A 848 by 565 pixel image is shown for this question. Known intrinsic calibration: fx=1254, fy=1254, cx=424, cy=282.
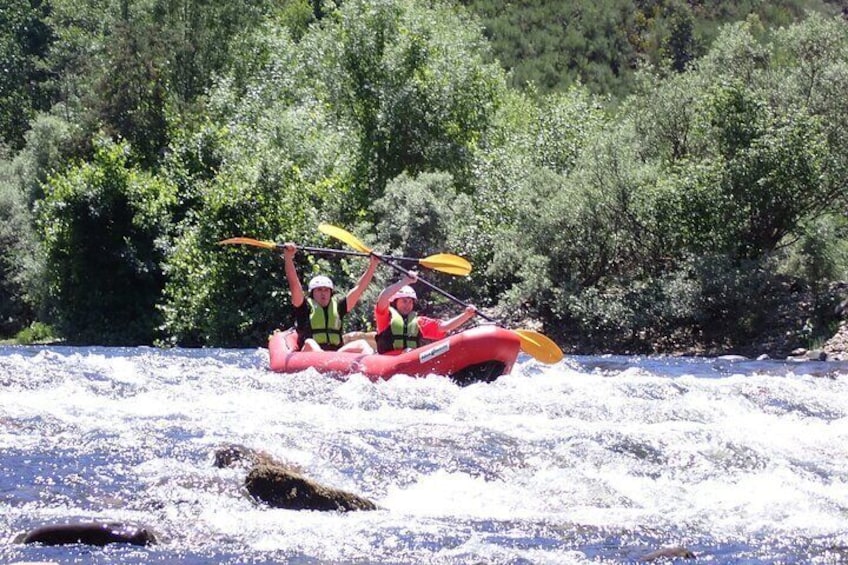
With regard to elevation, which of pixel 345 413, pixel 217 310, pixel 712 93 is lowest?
pixel 217 310

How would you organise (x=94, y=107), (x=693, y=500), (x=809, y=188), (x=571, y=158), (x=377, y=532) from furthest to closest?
(x=94, y=107) < (x=571, y=158) < (x=809, y=188) < (x=693, y=500) < (x=377, y=532)

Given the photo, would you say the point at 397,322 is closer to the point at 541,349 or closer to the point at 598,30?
the point at 541,349

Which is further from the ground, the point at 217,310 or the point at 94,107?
the point at 94,107

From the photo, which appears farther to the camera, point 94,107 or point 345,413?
point 94,107

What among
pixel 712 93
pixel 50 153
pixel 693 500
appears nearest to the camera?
pixel 693 500

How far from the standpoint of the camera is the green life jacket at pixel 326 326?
50.4 feet

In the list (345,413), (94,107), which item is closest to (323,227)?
(345,413)

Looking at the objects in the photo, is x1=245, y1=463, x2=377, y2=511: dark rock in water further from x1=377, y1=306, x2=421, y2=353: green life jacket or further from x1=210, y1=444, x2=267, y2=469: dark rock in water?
x1=377, y1=306, x2=421, y2=353: green life jacket

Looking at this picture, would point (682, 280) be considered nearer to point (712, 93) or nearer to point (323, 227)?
point (712, 93)

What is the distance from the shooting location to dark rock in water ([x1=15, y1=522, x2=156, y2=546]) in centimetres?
696

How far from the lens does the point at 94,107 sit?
33656 millimetres

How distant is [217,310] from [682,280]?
9.24m

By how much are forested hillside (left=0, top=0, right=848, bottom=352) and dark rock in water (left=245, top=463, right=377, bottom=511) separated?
16304 millimetres

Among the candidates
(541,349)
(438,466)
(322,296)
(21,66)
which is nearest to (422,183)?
(322,296)
